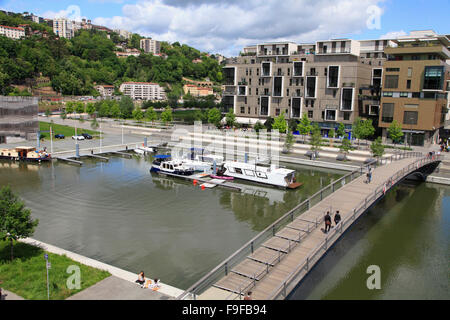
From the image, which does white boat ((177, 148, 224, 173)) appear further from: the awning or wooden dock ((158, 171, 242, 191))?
the awning

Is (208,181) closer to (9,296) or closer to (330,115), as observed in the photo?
(9,296)

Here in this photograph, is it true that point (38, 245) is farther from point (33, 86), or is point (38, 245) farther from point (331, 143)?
point (33, 86)

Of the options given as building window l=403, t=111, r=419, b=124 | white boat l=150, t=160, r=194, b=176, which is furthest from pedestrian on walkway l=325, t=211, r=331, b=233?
building window l=403, t=111, r=419, b=124

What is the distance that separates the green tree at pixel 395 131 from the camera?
189ft

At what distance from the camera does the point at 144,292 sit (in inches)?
679

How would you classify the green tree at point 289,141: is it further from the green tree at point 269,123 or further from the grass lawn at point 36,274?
the grass lawn at point 36,274

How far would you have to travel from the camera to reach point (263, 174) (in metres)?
41.7

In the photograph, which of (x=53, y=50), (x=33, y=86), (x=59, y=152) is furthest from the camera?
(x=53, y=50)

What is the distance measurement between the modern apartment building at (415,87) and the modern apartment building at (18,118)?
2301 inches

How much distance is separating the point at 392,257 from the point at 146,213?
19241 millimetres
